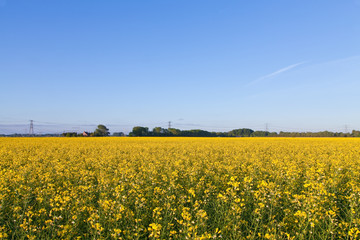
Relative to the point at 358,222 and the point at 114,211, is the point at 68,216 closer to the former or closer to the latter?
the point at 114,211

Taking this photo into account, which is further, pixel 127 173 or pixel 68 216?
pixel 127 173

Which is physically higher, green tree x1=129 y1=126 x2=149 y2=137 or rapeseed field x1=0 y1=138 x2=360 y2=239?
green tree x1=129 y1=126 x2=149 y2=137

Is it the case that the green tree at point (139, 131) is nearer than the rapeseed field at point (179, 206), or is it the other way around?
the rapeseed field at point (179, 206)

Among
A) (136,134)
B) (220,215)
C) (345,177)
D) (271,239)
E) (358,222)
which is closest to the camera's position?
(271,239)

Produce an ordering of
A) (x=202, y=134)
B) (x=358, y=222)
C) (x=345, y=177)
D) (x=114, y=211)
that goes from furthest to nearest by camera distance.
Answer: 1. (x=202, y=134)
2. (x=345, y=177)
3. (x=114, y=211)
4. (x=358, y=222)

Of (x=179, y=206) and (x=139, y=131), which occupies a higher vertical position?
(x=139, y=131)

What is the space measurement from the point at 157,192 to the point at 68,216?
1.93m

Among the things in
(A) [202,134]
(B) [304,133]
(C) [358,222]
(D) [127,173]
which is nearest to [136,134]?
(A) [202,134]

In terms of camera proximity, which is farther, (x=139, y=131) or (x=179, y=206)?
(x=139, y=131)

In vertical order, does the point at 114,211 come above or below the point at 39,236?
above

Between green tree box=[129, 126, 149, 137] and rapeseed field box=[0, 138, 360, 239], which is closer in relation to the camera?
rapeseed field box=[0, 138, 360, 239]

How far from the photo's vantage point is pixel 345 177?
28.3 feet

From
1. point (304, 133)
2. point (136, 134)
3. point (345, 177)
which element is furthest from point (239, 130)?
point (345, 177)

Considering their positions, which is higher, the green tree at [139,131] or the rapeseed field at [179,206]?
the green tree at [139,131]
